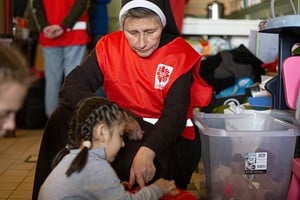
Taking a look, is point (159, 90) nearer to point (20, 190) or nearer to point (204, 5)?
point (20, 190)

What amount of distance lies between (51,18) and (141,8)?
5.59 ft

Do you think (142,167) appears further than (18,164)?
No

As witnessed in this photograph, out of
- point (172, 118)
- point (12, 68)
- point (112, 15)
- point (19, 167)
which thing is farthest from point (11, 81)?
point (112, 15)

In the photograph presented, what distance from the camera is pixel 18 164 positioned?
99.2 inches

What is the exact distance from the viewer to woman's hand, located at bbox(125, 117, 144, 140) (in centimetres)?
143

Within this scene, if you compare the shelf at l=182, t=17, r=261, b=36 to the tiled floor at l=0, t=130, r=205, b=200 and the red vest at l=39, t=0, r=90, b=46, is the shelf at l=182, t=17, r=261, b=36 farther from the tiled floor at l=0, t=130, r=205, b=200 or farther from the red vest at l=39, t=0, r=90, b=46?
the tiled floor at l=0, t=130, r=205, b=200

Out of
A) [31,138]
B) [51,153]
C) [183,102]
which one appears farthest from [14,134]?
Result: [183,102]

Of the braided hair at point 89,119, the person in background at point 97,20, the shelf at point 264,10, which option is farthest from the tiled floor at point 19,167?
the shelf at point 264,10

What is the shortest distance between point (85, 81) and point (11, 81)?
72cm

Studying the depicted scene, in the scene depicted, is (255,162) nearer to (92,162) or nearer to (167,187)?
(167,187)

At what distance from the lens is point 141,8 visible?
4.90 ft

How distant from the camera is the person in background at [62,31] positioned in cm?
296

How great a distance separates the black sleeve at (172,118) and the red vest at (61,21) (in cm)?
158

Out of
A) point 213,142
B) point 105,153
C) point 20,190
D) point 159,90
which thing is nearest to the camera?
point 105,153
